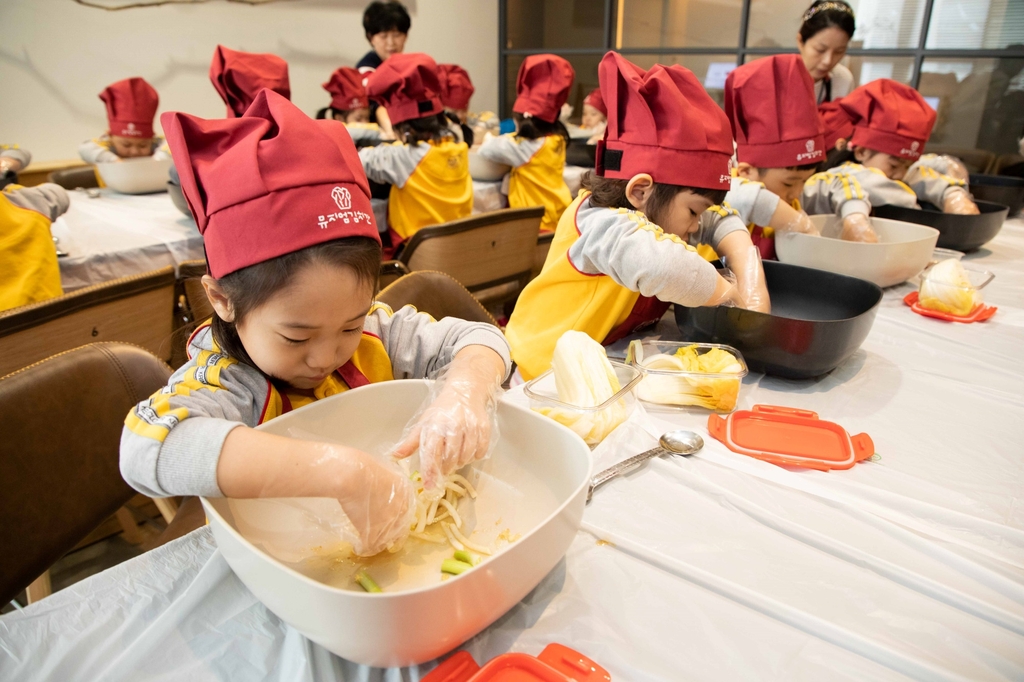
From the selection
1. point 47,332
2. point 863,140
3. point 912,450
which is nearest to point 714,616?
Answer: point 912,450

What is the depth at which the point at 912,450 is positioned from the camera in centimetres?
88

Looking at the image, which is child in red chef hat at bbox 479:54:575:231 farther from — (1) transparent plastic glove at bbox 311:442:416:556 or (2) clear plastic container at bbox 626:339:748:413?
(1) transparent plastic glove at bbox 311:442:416:556

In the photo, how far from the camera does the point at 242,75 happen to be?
2.44m

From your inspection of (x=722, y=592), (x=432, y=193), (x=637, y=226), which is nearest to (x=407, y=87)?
(x=432, y=193)

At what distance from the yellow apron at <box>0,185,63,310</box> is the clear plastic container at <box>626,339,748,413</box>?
1486mm

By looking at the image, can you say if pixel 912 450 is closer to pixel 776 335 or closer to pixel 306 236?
pixel 776 335

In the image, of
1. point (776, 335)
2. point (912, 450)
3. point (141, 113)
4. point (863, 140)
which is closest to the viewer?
point (912, 450)

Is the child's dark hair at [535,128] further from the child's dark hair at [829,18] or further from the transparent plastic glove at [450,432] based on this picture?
the transparent plastic glove at [450,432]

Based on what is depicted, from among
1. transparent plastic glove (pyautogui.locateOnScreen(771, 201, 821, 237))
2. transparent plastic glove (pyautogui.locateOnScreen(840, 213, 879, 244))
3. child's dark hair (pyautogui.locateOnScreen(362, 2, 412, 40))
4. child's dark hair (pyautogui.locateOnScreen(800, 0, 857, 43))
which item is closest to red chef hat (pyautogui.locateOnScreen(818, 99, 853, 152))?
child's dark hair (pyautogui.locateOnScreen(800, 0, 857, 43))

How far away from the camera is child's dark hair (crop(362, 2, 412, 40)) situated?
11.9ft

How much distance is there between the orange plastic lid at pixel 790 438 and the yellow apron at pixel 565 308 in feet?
1.30

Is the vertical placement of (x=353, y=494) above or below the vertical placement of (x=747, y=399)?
above

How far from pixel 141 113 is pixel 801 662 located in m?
3.30

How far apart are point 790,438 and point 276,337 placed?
0.75 metres
